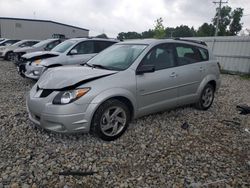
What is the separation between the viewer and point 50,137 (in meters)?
3.73

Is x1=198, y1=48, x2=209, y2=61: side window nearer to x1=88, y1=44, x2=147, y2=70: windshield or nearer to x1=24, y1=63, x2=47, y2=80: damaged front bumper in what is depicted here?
x1=88, y1=44, x2=147, y2=70: windshield

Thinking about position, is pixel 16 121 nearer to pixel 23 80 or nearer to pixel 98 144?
pixel 98 144

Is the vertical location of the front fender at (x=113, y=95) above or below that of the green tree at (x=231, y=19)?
below

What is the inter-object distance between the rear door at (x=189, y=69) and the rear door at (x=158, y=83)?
18cm

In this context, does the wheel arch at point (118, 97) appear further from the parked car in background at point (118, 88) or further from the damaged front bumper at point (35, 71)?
the damaged front bumper at point (35, 71)

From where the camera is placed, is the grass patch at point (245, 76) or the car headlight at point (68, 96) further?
the grass patch at point (245, 76)

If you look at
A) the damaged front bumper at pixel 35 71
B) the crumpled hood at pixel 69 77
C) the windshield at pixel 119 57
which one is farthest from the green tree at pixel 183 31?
the crumpled hood at pixel 69 77

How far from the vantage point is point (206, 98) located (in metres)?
5.42

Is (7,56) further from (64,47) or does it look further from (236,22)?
(236,22)

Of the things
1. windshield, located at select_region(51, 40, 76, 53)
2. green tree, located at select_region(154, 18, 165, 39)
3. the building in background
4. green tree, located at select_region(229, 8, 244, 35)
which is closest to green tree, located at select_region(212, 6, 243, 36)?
green tree, located at select_region(229, 8, 244, 35)

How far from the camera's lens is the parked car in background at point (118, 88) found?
3.33 meters

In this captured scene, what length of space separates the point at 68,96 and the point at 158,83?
165 centimetres

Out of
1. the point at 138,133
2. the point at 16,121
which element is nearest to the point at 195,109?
the point at 138,133

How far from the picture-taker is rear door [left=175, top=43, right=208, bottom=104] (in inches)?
183
